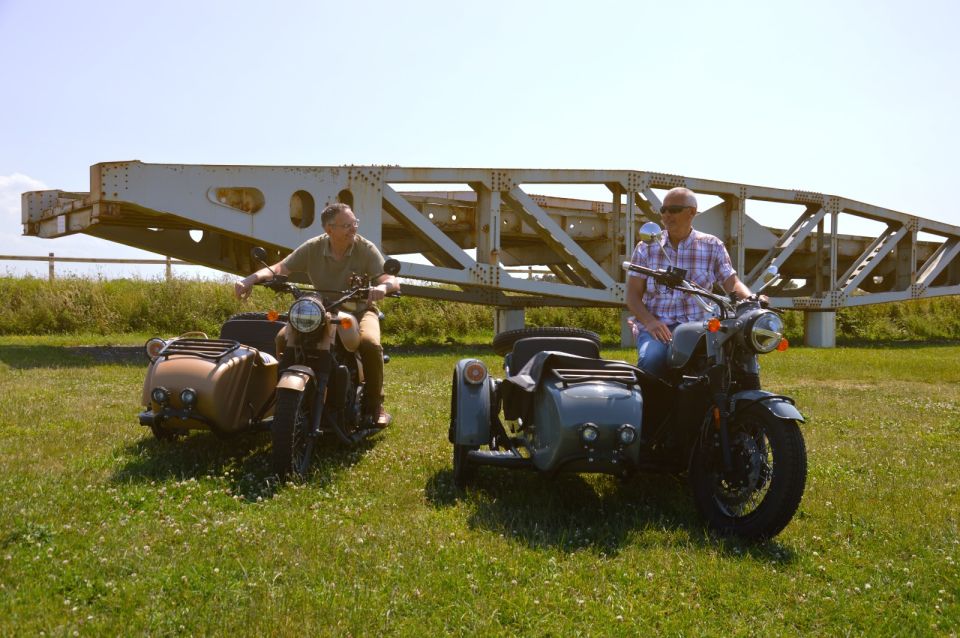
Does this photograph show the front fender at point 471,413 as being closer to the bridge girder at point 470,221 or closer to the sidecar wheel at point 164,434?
the sidecar wheel at point 164,434

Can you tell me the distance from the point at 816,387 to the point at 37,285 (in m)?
15.5

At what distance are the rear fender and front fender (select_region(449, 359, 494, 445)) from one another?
0.87 m

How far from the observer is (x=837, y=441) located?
20.5 ft

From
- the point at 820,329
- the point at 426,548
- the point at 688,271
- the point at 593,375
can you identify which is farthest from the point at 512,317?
the point at 426,548

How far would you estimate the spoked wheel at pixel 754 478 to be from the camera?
3393 mm

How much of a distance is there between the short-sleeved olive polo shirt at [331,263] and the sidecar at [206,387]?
65 centimetres

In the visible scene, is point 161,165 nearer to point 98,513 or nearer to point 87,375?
point 87,375

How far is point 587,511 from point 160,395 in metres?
2.54

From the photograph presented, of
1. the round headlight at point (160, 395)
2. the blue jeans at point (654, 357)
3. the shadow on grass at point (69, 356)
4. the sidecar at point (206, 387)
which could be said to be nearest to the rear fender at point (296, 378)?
the sidecar at point (206, 387)

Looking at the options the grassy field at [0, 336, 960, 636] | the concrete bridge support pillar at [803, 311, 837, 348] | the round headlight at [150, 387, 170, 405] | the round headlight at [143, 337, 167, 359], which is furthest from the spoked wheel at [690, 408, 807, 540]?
the concrete bridge support pillar at [803, 311, 837, 348]

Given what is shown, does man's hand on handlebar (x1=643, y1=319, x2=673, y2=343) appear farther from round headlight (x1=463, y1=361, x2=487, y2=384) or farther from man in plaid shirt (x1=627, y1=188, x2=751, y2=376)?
round headlight (x1=463, y1=361, x2=487, y2=384)

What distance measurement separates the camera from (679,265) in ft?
15.4

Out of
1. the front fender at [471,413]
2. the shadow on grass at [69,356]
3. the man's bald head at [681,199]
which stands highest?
the man's bald head at [681,199]

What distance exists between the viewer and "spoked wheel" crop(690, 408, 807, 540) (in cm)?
339
